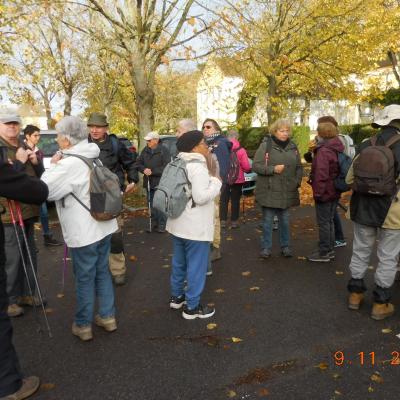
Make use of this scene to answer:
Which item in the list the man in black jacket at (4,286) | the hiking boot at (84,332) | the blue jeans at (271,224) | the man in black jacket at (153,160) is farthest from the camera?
the man in black jacket at (153,160)

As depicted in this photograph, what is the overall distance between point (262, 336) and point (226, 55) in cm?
1218

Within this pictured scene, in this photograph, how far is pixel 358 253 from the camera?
13.3ft

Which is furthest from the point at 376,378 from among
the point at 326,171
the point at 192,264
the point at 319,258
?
the point at 326,171

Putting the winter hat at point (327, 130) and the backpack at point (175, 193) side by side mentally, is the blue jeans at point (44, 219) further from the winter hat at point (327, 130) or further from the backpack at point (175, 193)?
the winter hat at point (327, 130)

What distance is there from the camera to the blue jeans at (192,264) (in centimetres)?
394

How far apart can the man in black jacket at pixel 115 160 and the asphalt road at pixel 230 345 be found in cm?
30

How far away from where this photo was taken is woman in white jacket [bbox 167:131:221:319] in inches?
147

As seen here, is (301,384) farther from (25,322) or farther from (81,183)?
(25,322)

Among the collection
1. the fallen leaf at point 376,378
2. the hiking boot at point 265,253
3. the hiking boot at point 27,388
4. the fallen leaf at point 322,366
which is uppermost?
the hiking boot at point 265,253

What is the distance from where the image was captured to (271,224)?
583 cm

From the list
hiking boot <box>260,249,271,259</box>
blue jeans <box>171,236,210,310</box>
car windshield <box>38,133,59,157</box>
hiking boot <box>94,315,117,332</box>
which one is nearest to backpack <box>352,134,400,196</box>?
blue jeans <box>171,236,210,310</box>

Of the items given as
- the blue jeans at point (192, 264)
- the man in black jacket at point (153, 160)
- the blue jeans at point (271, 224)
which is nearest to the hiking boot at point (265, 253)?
the blue jeans at point (271, 224)

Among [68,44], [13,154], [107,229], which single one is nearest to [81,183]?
[107,229]

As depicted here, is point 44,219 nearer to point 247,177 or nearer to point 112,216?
point 112,216
